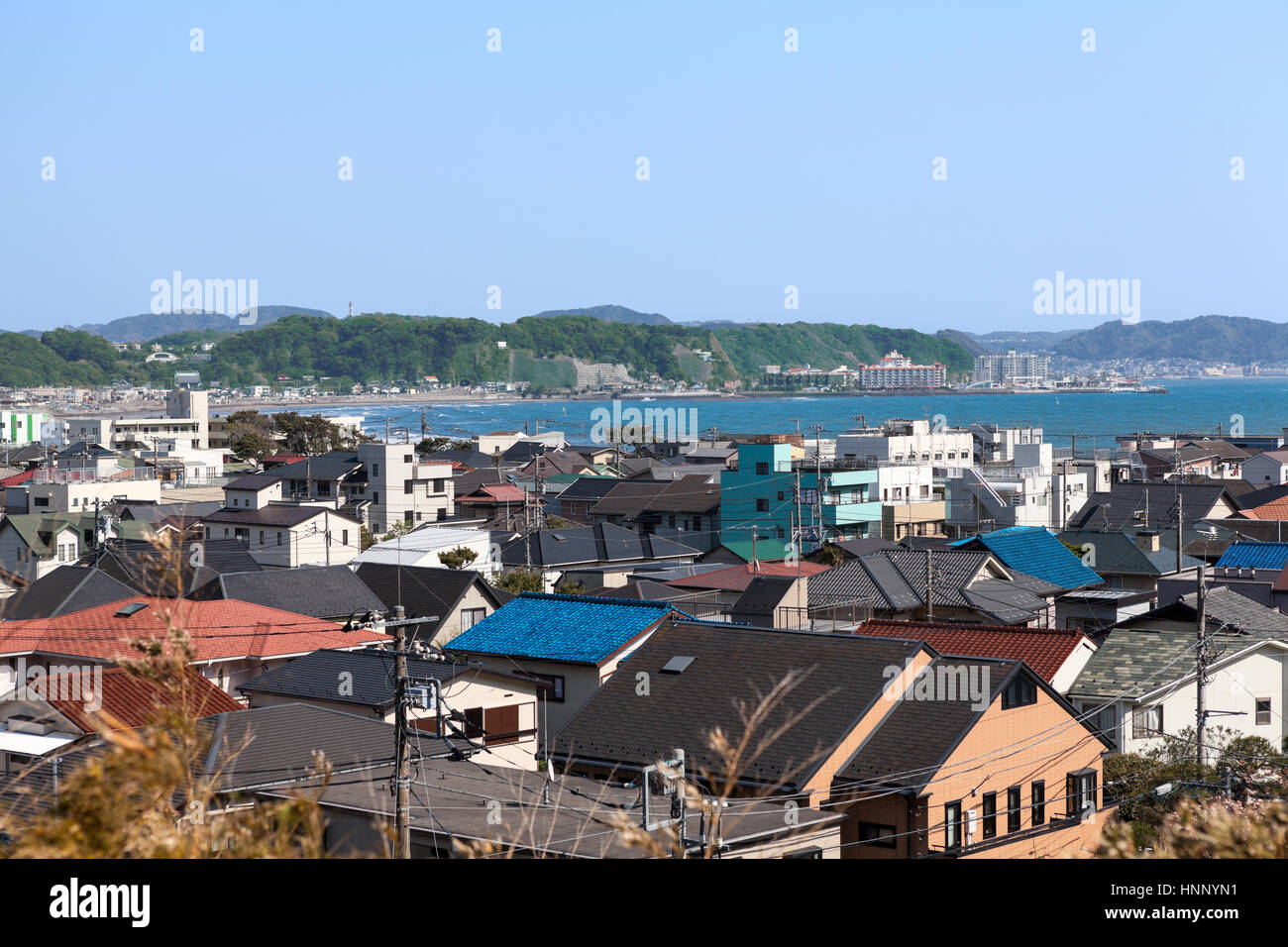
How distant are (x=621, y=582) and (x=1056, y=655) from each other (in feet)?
31.9

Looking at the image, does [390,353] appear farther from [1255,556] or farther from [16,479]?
[1255,556]

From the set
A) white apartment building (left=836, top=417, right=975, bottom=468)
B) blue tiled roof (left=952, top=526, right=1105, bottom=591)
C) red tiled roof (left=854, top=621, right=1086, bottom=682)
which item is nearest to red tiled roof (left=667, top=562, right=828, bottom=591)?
blue tiled roof (left=952, top=526, right=1105, bottom=591)

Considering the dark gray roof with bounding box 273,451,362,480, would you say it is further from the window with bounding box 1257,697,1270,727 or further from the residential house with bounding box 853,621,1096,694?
the window with bounding box 1257,697,1270,727

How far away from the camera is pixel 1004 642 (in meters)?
11.9

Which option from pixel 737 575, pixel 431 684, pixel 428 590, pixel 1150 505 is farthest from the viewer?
pixel 1150 505

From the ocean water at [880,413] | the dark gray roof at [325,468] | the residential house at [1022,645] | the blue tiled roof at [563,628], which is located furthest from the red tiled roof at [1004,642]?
the ocean water at [880,413]

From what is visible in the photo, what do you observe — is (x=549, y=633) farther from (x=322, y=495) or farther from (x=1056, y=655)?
(x=322, y=495)

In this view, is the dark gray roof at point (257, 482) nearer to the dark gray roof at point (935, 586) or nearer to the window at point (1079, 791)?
the dark gray roof at point (935, 586)

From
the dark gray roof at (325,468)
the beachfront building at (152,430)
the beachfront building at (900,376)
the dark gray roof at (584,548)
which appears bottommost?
the dark gray roof at (584,548)

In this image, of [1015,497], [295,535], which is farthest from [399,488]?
[1015,497]

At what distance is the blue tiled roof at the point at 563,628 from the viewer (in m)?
11.2

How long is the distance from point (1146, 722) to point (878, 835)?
4.39 meters

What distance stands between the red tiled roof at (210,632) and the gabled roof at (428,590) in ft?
4.89

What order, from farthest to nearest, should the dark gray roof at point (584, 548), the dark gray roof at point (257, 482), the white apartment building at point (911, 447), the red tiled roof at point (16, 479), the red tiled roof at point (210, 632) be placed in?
the white apartment building at point (911, 447) → the red tiled roof at point (16, 479) → the dark gray roof at point (257, 482) → the dark gray roof at point (584, 548) → the red tiled roof at point (210, 632)
